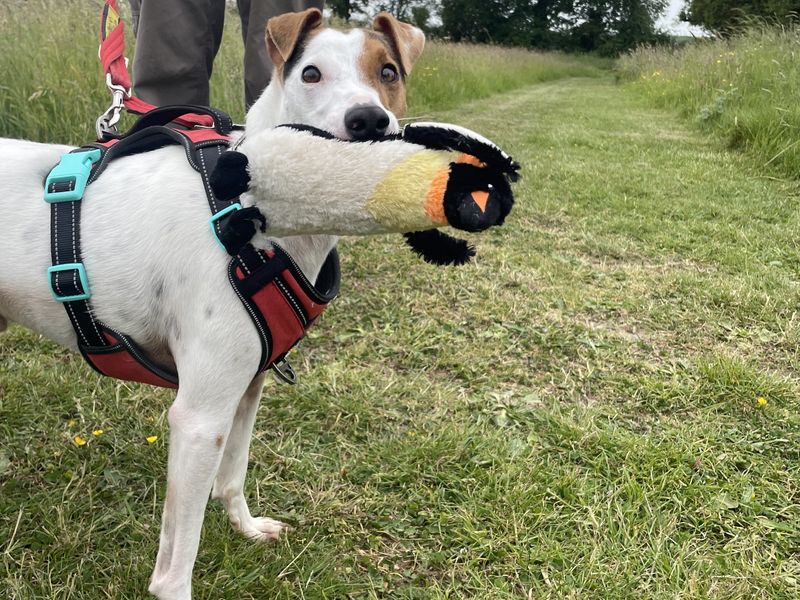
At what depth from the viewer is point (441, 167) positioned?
123cm

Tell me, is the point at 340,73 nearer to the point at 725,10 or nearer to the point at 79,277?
the point at 79,277

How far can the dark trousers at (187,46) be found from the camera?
3.01 meters

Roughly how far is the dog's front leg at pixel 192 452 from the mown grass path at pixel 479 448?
0.84 feet

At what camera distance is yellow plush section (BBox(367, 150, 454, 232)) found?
1.23 metres

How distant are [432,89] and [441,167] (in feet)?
35.1

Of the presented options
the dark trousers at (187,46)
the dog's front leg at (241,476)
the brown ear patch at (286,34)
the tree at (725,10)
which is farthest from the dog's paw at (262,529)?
the tree at (725,10)

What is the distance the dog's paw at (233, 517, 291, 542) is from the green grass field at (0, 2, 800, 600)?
4cm

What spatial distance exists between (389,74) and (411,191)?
2.97 feet

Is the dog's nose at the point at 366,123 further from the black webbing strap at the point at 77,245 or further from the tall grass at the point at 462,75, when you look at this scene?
the tall grass at the point at 462,75

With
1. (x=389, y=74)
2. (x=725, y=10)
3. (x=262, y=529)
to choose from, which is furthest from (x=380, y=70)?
(x=725, y=10)

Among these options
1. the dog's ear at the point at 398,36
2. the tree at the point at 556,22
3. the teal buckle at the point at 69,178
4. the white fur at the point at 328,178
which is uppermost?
the tree at the point at 556,22

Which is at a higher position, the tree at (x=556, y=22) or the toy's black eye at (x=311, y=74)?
the tree at (x=556, y=22)

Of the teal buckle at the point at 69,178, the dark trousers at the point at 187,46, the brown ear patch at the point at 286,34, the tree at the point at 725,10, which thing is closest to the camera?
the teal buckle at the point at 69,178

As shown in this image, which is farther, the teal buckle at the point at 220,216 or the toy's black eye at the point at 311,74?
the toy's black eye at the point at 311,74
